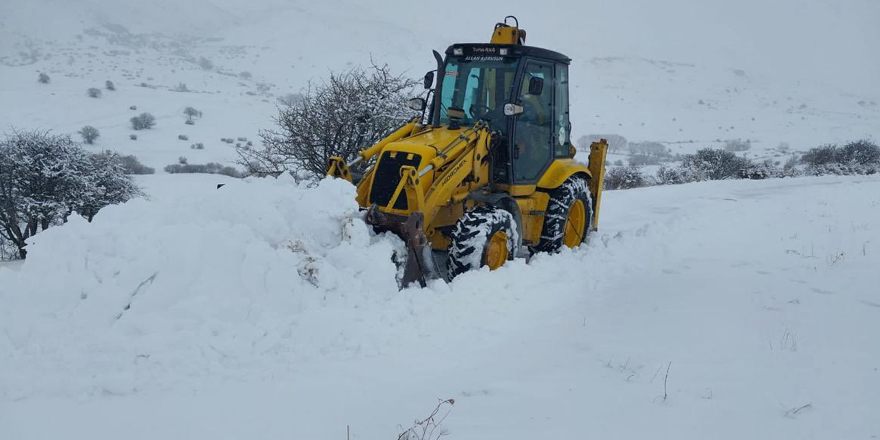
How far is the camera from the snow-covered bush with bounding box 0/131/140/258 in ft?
43.5

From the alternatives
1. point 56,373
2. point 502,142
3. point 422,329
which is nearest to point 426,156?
→ point 502,142

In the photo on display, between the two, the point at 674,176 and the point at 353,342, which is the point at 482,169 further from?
the point at 674,176

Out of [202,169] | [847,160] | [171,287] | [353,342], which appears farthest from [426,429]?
[847,160]

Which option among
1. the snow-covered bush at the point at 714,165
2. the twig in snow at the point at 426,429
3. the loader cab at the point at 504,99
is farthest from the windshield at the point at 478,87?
the snow-covered bush at the point at 714,165

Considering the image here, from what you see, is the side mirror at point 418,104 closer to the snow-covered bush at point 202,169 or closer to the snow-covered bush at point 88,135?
the snow-covered bush at point 202,169

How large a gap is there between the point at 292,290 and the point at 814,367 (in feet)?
12.8

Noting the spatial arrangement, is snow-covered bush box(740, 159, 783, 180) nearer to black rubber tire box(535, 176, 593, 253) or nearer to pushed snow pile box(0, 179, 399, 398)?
black rubber tire box(535, 176, 593, 253)

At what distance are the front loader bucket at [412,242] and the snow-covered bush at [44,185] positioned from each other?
35.8ft

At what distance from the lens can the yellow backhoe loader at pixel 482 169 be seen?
5.99 metres

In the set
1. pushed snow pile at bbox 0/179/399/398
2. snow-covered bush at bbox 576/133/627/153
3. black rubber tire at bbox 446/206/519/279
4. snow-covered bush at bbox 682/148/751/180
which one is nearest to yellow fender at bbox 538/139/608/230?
black rubber tire at bbox 446/206/519/279

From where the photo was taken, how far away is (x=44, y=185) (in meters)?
13.8

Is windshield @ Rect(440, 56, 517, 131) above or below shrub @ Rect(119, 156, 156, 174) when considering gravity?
above

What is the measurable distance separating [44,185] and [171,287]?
481 inches

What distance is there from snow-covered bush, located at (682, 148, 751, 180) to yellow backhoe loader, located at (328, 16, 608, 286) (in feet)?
58.9
